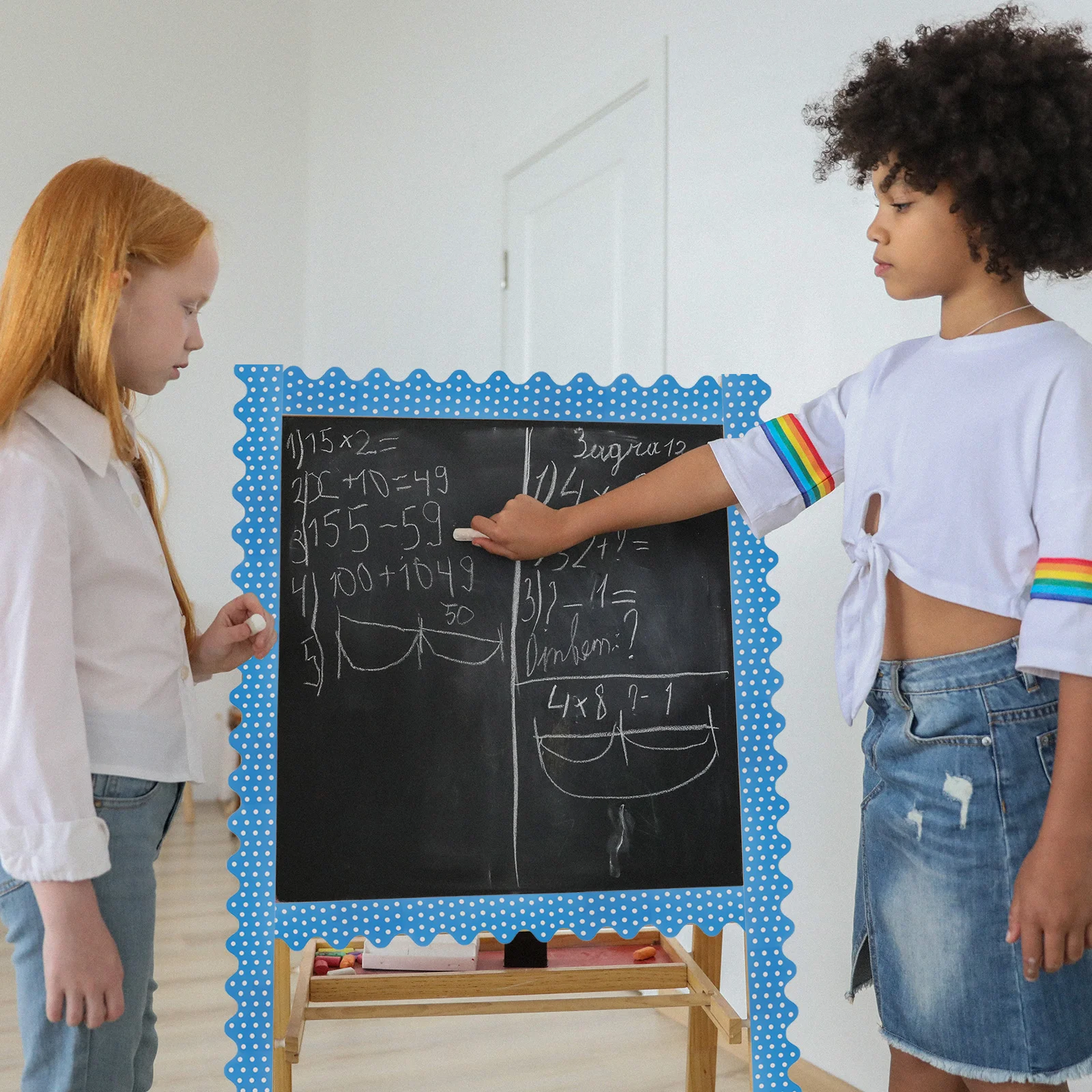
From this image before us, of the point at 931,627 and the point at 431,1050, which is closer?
the point at 931,627

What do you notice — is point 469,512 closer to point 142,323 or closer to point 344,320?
point 142,323

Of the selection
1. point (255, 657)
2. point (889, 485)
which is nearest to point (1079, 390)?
point (889, 485)

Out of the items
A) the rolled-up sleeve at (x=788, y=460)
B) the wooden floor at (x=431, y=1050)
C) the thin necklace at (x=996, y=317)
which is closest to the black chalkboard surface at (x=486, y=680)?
the rolled-up sleeve at (x=788, y=460)

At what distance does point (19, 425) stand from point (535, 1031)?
70.4 inches

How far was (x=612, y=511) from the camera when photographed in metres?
1.44

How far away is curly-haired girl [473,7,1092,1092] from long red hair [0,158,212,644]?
787 mm

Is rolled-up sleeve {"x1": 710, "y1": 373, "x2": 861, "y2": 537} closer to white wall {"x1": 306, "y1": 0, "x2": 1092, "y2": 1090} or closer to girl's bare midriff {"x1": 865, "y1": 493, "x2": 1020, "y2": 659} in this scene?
girl's bare midriff {"x1": 865, "y1": 493, "x2": 1020, "y2": 659}

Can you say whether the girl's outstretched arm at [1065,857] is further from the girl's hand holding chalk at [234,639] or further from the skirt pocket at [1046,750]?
the girl's hand holding chalk at [234,639]

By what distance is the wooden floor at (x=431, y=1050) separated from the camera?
206cm

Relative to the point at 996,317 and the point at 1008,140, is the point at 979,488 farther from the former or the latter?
the point at 1008,140

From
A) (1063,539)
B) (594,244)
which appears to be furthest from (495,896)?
(594,244)

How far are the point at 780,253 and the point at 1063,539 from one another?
1.32 m

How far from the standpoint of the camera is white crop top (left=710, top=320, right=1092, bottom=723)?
1.00 m

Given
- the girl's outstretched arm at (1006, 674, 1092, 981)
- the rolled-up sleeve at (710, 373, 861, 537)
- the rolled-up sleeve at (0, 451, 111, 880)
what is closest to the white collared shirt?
the rolled-up sleeve at (0, 451, 111, 880)
